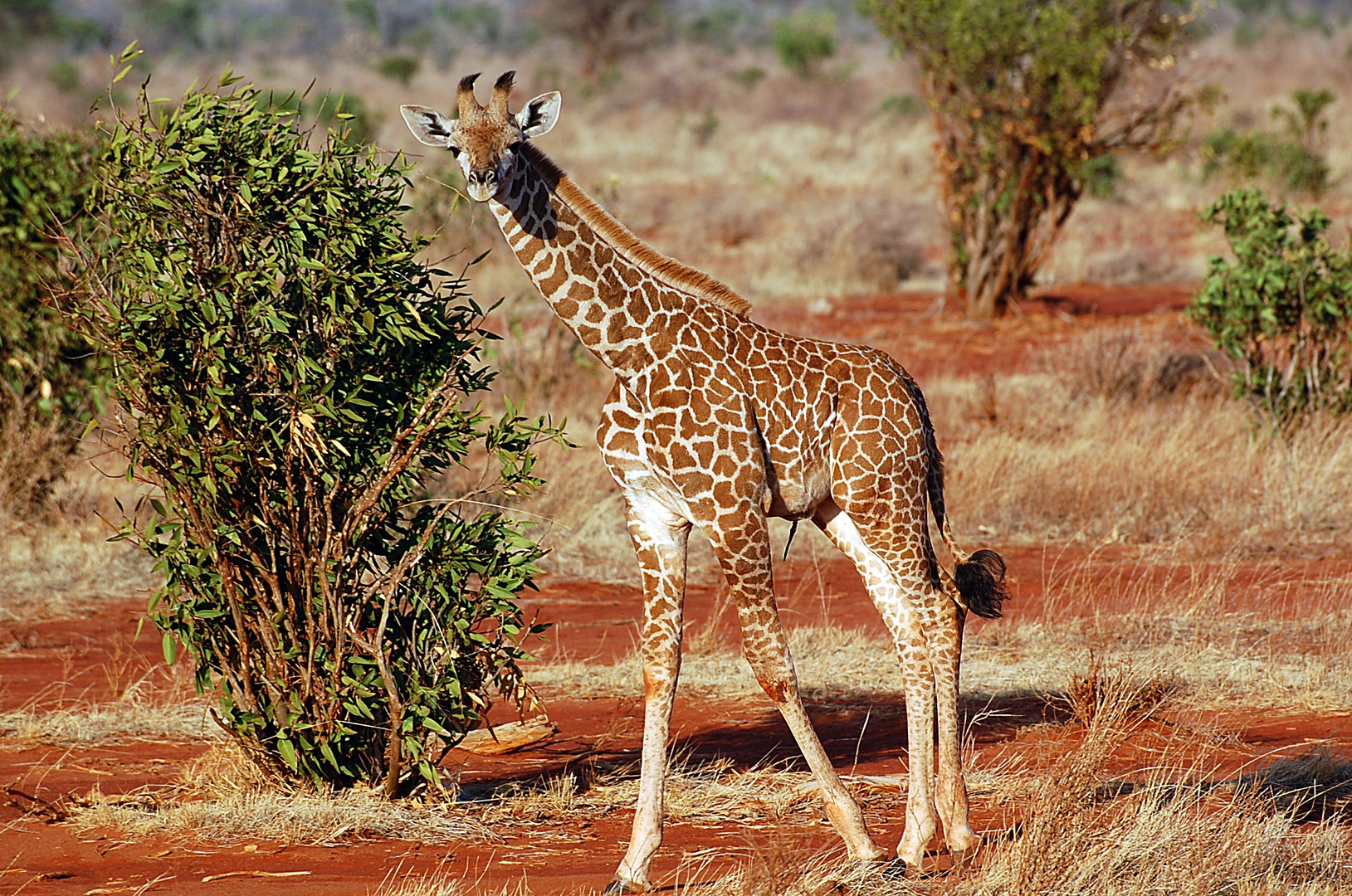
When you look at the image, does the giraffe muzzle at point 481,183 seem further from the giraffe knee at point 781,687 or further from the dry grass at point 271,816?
the dry grass at point 271,816

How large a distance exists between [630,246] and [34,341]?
6.62 m

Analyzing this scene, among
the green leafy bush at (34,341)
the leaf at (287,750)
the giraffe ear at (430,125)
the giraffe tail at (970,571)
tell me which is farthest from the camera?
the green leafy bush at (34,341)

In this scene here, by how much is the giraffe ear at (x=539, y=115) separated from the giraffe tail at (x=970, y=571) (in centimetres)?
163

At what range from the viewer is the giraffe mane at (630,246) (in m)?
5.23

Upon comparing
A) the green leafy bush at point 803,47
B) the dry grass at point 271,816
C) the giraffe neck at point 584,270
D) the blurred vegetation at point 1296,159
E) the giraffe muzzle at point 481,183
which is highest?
the green leafy bush at point 803,47

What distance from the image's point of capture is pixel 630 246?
17.5 feet

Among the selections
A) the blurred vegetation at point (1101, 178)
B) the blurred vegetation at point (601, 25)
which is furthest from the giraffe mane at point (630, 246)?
the blurred vegetation at point (601, 25)

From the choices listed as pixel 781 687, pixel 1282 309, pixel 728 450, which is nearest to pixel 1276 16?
pixel 1282 309

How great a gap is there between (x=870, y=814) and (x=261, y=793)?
91.9 inches

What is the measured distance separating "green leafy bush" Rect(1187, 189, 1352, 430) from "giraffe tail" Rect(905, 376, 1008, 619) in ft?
24.9

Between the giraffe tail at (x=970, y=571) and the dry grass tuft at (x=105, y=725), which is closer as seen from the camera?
the giraffe tail at (x=970, y=571)

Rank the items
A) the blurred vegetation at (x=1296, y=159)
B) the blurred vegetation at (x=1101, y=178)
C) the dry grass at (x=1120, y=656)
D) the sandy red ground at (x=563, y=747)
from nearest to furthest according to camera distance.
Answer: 1. the sandy red ground at (x=563, y=747)
2. the dry grass at (x=1120, y=656)
3. the blurred vegetation at (x=1296, y=159)
4. the blurred vegetation at (x=1101, y=178)

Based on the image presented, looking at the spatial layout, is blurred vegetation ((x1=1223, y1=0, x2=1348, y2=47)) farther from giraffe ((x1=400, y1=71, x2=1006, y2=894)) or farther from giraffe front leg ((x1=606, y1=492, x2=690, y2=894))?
giraffe front leg ((x1=606, y1=492, x2=690, y2=894))

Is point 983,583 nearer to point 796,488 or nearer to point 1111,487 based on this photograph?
point 796,488
